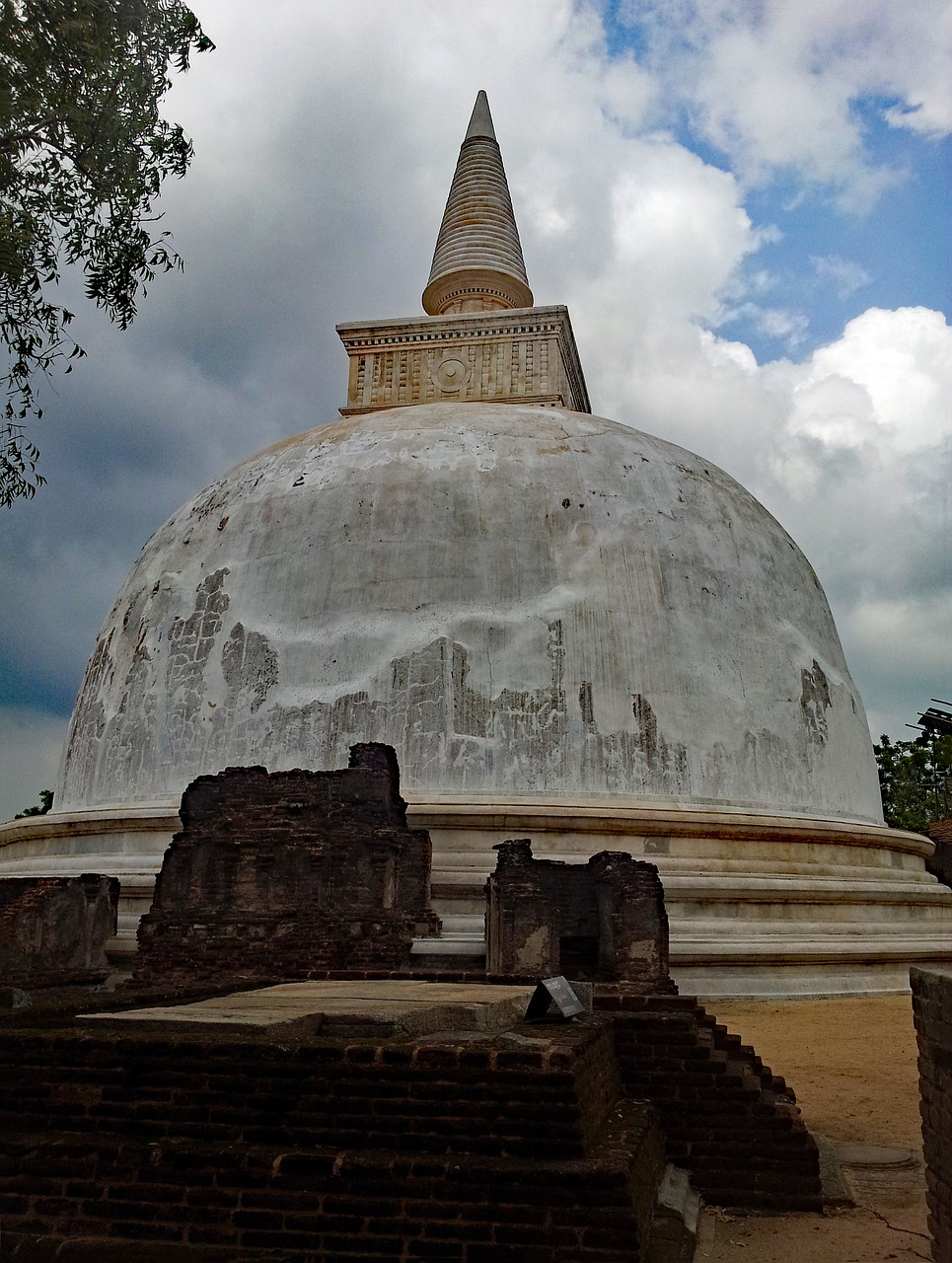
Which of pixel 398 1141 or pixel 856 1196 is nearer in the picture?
pixel 398 1141

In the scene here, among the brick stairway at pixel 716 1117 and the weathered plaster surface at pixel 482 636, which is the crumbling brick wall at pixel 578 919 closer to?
the weathered plaster surface at pixel 482 636

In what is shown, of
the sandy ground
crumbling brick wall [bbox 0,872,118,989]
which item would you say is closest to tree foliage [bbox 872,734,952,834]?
the sandy ground

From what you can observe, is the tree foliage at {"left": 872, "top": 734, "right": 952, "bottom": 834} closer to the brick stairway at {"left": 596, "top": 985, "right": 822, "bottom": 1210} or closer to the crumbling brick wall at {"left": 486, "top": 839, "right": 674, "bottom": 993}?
the crumbling brick wall at {"left": 486, "top": 839, "right": 674, "bottom": 993}

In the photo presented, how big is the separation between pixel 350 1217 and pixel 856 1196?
2.27 metres

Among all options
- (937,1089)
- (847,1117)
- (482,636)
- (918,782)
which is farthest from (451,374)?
(918,782)

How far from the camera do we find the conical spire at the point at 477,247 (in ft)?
64.5

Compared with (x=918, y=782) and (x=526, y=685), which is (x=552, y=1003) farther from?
(x=918, y=782)

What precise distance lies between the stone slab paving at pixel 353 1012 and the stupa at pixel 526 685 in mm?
3248

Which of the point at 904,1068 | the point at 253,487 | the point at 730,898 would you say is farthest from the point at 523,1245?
the point at 253,487

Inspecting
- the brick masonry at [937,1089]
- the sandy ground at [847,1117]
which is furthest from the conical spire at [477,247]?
the brick masonry at [937,1089]

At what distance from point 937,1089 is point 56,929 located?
726 cm

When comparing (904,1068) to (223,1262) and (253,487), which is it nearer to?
(223,1262)

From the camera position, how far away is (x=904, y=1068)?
6.30 meters

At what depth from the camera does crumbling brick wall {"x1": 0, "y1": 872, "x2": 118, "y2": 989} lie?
794 cm
